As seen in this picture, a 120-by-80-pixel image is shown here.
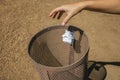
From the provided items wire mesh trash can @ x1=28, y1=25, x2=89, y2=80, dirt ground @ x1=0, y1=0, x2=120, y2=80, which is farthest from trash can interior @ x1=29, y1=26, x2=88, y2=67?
dirt ground @ x1=0, y1=0, x2=120, y2=80

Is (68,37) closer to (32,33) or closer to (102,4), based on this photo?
(102,4)

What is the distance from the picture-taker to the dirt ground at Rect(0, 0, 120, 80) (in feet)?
11.7

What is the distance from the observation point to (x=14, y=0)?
16.3ft

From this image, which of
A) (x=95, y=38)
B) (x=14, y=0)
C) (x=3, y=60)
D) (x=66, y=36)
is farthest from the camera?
(x=14, y=0)

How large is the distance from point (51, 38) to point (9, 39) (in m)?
1.43

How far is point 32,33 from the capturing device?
4152 millimetres

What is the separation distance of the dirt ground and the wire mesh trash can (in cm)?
64

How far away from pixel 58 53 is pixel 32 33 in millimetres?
1290

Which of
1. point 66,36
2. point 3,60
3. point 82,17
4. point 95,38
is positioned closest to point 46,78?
point 66,36

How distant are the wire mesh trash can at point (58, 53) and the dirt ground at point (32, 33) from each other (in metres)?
0.64

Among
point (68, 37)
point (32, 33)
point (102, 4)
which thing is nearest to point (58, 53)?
point (68, 37)

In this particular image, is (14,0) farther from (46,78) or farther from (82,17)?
(46,78)

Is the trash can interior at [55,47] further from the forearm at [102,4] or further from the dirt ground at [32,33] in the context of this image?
the dirt ground at [32,33]

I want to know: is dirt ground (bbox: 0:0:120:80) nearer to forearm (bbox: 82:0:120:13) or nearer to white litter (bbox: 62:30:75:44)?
white litter (bbox: 62:30:75:44)
